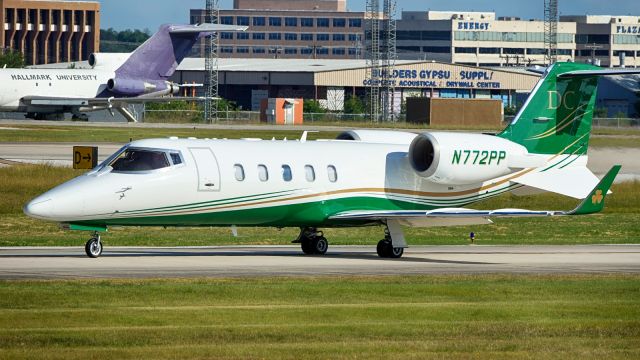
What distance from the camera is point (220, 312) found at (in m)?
→ 18.7

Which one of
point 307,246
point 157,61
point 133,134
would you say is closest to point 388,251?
point 307,246

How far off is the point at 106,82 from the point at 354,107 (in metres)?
42.6

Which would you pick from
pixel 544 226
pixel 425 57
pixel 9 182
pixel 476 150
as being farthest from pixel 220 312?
pixel 425 57

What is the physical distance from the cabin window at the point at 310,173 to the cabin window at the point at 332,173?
41 cm

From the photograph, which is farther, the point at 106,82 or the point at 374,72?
the point at 374,72

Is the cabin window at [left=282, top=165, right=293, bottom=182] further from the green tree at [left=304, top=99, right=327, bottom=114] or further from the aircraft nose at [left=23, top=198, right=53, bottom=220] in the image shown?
the green tree at [left=304, top=99, right=327, bottom=114]

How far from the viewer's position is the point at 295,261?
27.5m

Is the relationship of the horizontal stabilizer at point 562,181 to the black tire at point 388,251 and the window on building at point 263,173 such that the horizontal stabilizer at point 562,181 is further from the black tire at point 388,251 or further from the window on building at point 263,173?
the window on building at point 263,173

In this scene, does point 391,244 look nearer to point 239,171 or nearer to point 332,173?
point 332,173

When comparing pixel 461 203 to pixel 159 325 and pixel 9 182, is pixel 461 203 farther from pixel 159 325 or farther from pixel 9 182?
pixel 9 182

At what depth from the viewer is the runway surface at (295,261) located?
24.3 metres

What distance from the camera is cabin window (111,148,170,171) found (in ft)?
86.8

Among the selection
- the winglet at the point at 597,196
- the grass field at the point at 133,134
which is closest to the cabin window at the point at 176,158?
the winglet at the point at 597,196

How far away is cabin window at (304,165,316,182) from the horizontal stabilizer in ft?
16.9
